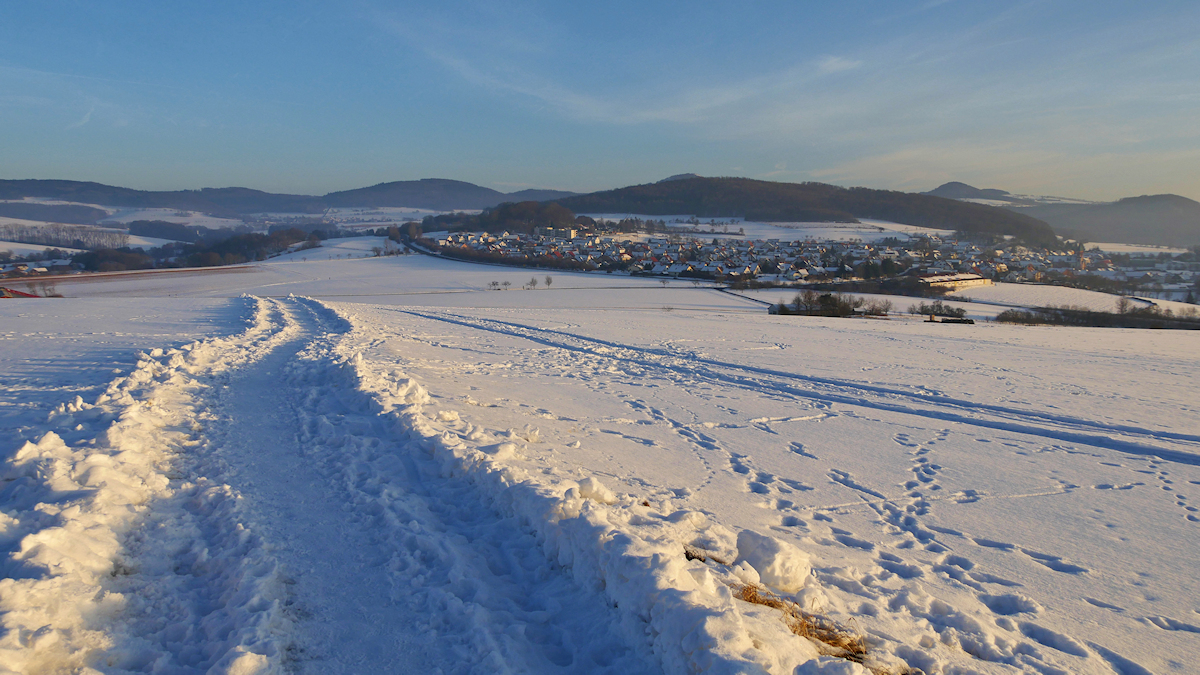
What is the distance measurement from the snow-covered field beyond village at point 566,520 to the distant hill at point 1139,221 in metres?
151

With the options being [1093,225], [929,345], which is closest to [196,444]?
[929,345]

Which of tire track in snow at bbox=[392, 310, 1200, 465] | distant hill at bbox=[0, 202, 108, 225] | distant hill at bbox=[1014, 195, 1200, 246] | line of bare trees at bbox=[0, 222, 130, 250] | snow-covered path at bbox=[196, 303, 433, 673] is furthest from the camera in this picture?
distant hill at bbox=[0, 202, 108, 225]

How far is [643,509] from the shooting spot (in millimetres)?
5164

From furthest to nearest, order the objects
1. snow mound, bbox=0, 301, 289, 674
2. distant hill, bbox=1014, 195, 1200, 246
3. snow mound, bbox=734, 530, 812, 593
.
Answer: distant hill, bbox=1014, 195, 1200, 246, snow mound, bbox=734, 530, 812, 593, snow mound, bbox=0, 301, 289, 674

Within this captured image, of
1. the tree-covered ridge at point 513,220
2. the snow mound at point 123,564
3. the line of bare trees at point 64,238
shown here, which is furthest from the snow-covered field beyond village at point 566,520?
the line of bare trees at point 64,238

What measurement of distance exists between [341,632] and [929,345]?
22.3 m

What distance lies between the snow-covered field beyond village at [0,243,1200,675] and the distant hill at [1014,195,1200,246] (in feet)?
494

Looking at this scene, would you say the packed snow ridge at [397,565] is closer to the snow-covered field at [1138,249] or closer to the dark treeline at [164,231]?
A: the snow-covered field at [1138,249]

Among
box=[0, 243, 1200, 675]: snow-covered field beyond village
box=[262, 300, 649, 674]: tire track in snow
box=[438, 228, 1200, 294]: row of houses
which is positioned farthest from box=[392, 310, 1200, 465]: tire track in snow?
box=[438, 228, 1200, 294]: row of houses

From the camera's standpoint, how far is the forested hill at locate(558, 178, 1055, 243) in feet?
470

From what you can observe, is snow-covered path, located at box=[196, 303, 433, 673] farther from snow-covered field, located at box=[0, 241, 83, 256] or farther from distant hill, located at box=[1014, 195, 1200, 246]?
distant hill, located at box=[1014, 195, 1200, 246]

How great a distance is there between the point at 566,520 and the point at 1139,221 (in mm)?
192892

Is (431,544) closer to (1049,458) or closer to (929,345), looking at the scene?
(1049,458)

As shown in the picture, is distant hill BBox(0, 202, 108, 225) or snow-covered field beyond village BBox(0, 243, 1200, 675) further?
distant hill BBox(0, 202, 108, 225)
